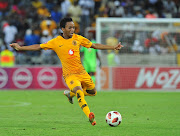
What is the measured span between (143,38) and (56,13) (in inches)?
207

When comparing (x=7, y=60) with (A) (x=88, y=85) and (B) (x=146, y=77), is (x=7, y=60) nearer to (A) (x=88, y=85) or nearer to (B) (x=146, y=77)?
(B) (x=146, y=77)

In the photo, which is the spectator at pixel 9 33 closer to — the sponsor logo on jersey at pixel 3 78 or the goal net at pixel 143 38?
the sponsor logo on jersey at pixel 3 78

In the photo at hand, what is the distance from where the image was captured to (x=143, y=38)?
67.1ft

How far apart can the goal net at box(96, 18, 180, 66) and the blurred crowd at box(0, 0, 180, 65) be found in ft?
7.01

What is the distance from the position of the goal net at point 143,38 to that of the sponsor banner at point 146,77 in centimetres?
39

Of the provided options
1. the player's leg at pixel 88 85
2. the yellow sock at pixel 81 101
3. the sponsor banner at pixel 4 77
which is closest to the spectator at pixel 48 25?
the sponsor banner at pixel 4 77

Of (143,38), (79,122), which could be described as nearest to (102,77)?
(143,38)

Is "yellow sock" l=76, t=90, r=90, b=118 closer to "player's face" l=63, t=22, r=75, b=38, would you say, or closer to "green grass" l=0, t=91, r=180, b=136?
"green grass" l=0, t=91, r=180, b=136

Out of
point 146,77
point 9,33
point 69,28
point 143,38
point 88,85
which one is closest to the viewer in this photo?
point 69,28

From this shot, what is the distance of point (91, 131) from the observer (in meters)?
7.26

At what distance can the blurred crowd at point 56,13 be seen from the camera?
73.3 feet

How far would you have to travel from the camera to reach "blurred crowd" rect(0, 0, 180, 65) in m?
22.3

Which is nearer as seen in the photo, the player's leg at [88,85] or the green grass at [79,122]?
the green grass at [79,122]

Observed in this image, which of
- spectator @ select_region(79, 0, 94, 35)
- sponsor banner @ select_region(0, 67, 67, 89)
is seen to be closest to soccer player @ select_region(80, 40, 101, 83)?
sponsor banner @ select_region(0, 67, 67, 89)
